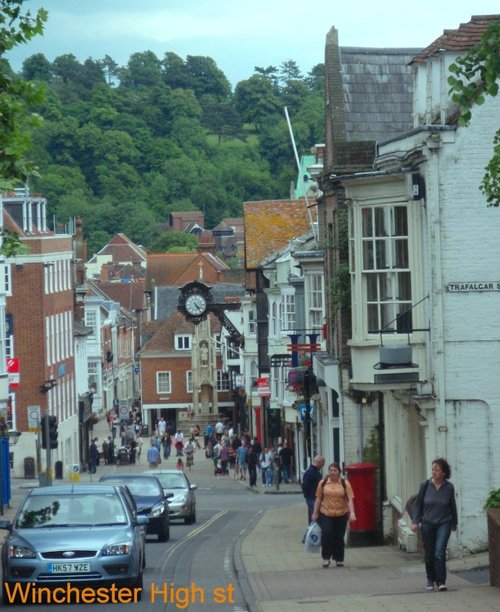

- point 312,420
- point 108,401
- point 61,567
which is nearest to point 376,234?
point 61,567

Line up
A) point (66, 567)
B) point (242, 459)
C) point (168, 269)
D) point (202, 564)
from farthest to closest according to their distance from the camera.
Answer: point (168, 269)
point (242, 459)
point (202, 564)
point (66, 567)

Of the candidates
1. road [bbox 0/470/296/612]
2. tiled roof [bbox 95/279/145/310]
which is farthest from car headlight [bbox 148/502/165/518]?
tiled roof [bbox 95/279/145/310]

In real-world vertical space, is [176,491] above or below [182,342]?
below

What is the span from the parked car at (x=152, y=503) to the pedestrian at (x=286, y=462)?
2270cm

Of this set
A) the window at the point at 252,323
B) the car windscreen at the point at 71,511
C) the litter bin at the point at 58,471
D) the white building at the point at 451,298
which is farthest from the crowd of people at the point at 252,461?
the car windscreen at the point at 71,511

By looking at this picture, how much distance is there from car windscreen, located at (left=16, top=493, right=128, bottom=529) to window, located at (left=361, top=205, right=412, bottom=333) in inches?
231

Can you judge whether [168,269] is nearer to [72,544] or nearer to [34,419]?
[34,419]

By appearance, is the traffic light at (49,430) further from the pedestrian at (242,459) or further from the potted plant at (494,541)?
the pedestrian at (242,459)

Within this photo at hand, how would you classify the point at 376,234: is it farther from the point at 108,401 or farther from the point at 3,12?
the point at 108,401

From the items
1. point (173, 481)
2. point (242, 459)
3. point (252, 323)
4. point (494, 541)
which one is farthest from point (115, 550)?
point (252, 323)

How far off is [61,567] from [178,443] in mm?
55254

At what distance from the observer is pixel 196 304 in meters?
74.1

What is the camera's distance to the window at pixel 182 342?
346 feet

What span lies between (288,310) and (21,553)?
36.2m
